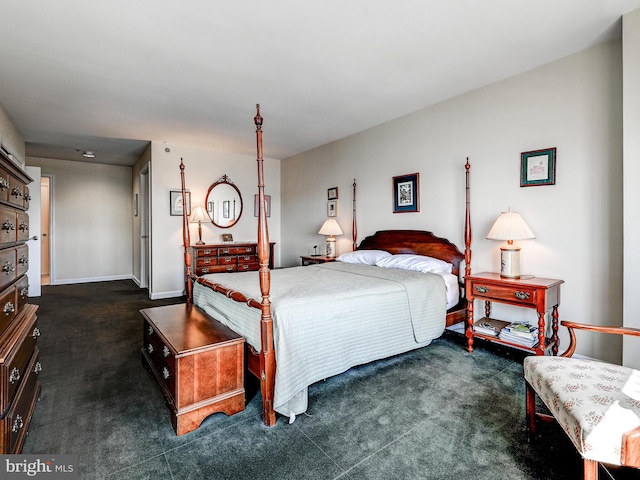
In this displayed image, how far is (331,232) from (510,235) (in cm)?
247

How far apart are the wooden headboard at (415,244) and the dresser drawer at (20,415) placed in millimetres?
3371

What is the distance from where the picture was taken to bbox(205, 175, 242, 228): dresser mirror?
562cm

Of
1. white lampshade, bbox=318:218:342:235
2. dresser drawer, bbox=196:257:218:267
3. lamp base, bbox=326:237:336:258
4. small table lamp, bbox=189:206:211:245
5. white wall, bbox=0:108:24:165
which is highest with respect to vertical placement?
white wall, bbox=0:108:24:165

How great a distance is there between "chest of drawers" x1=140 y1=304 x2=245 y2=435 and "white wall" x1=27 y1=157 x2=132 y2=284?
5860 millimetres

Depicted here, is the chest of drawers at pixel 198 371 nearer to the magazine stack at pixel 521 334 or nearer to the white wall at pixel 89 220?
the magazine stack at pixel 521 334

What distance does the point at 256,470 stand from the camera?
1.47 metres

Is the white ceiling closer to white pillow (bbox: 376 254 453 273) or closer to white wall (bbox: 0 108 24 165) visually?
white wall (bbox: 0 108 24 165)

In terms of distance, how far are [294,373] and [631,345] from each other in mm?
2223

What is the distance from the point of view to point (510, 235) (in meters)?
2.67

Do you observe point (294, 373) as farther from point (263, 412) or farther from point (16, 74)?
point (16, 74)

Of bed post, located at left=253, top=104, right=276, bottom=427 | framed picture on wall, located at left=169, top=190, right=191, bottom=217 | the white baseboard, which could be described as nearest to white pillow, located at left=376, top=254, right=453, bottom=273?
bed post, located at left=253, top=104, right=276, bottom=427

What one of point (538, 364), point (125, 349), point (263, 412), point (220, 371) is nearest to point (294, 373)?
point (263, 412)

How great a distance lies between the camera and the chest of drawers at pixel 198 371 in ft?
5.69

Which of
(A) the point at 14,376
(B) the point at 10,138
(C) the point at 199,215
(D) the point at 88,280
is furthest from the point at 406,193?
(D) the point at 88,280
